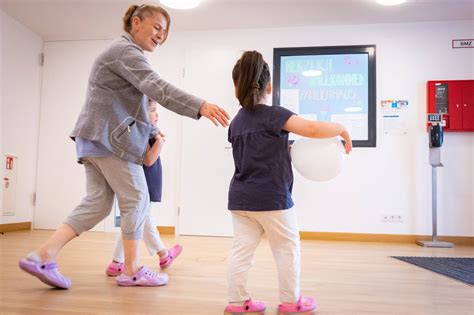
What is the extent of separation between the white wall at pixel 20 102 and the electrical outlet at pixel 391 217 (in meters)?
3.72

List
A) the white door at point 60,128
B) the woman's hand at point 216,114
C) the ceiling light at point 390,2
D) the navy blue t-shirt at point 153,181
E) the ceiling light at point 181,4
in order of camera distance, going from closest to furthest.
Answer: the woman's hand at point 216,114 → the navy blue t-shirt at point 153,181 → the ceiling light at point 390,2 → the ceiling light at point 181,4 → the white door at point 60,128

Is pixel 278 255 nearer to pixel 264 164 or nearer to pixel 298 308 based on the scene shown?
pixel 298 308

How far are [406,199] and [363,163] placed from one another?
1.73ft

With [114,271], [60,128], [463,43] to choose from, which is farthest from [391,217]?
[60,128]

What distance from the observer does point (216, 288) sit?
1688 mm

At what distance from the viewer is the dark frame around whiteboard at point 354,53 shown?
3.80 meters

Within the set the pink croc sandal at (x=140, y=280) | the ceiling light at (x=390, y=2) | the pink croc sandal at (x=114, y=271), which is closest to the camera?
the pink croc sandal at (x=140, y=280)

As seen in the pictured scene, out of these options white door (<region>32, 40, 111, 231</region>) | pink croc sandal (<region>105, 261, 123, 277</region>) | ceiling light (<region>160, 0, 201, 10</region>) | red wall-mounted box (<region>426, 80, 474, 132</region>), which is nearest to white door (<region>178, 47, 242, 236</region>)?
ceiling light (<region>160, 0, 201, 10</region>)

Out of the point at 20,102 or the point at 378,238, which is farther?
the point at 20,102

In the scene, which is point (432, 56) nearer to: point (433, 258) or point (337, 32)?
point (337, 32)

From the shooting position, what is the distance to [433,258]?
8.69 ft

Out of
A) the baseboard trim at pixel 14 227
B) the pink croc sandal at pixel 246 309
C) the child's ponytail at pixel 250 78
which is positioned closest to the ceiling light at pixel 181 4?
the child's ponytail at pixel 250 78

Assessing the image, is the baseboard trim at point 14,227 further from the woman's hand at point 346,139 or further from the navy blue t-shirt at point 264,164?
the woman's hand at point 346,139

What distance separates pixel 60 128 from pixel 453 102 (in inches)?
162
